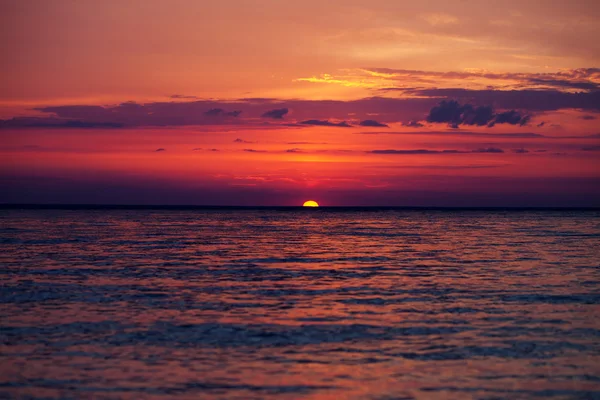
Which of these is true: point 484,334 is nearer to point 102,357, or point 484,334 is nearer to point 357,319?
point 357,319

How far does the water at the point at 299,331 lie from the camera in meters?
16.3

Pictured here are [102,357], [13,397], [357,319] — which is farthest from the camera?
[357,319]

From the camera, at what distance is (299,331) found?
22.1 m

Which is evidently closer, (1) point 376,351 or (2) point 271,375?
(2) point 271,375

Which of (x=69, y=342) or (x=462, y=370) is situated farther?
(x=69, y=342)

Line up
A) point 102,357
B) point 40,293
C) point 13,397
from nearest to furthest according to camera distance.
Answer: point 13,397
point 102,357
point 40,293

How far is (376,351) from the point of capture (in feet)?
63.6

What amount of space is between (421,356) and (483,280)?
59.7ft

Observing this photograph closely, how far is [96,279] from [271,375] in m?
21.2

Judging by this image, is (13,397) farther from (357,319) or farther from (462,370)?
(357,319)

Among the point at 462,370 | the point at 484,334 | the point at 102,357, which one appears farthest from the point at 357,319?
the point at 102,357

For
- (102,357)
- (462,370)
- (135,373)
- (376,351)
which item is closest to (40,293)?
(102,357)

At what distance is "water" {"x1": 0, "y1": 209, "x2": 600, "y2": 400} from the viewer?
16297 mm

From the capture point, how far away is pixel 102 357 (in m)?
18.6
